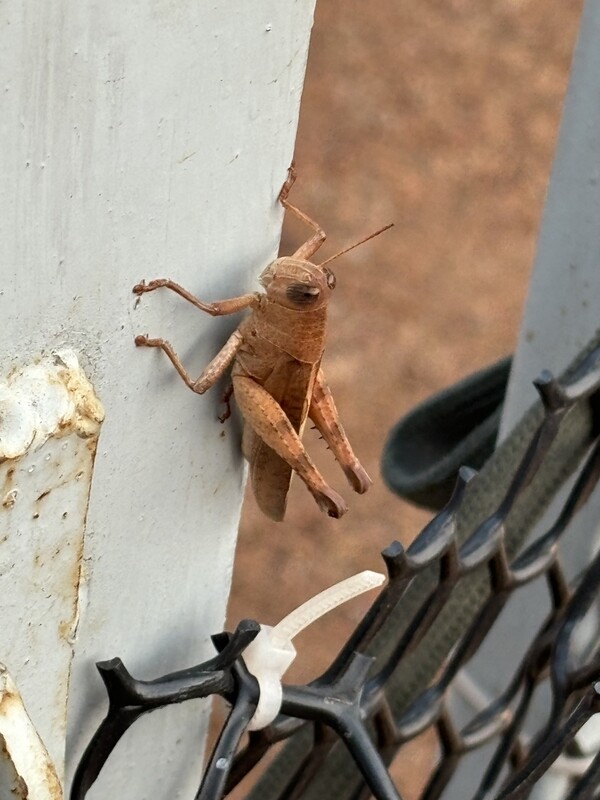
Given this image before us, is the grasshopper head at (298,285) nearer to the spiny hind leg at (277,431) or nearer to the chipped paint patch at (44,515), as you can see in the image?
the spiny hind leg at (277,431)

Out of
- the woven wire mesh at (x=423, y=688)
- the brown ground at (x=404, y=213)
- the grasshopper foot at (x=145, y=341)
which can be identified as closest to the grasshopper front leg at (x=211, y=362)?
the grasshopper foot at (x=145, y=341)

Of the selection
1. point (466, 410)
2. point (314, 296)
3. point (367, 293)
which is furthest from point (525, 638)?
point (367, 293)

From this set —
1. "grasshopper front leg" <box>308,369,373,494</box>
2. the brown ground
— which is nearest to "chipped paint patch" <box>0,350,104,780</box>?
"grasshopper front leg" <box>308,369,373,494</box>

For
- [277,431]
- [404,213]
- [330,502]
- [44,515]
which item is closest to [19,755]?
[44,515]

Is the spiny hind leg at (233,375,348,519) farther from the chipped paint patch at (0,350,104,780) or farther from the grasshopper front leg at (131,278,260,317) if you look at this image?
the chipped paint patch at (0,350,104,780)

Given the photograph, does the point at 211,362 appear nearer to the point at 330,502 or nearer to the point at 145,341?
the point at 145,341

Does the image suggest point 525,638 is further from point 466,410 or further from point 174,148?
point 174,148
